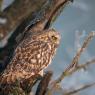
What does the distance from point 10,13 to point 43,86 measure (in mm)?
1121

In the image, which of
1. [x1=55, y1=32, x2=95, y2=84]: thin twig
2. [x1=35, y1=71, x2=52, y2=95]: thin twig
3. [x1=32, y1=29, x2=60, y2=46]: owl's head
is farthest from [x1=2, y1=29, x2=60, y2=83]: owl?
[x1=55, y1=32, x2=95, y2=84]: thin twig

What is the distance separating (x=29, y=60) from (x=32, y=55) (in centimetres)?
8

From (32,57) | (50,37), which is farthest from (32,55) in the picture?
(50,37)

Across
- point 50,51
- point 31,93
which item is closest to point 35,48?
point 50,51

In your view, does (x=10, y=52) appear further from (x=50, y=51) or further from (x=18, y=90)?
(x=18, y=90)

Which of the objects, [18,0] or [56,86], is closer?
[56,86]

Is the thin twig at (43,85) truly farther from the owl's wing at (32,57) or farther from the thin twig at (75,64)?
the owl's wing at (32,57)

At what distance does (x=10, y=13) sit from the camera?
6.12 meters

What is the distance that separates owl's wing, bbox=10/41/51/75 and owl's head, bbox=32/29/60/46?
0.07 meters

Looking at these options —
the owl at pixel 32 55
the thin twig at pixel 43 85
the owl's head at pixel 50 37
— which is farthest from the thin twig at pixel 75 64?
the owl's head at pixel 50 37

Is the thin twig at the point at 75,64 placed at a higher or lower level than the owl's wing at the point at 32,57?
lower

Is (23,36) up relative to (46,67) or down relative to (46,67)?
up

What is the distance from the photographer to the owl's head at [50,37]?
6.10 m

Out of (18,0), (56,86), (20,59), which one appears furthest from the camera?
(18,0)
